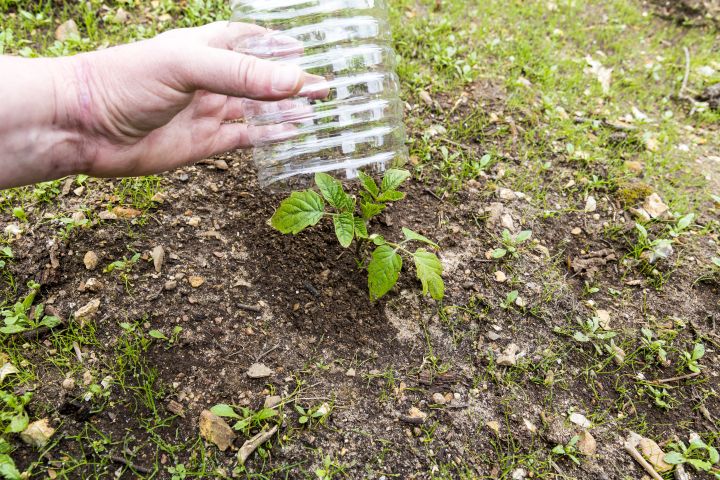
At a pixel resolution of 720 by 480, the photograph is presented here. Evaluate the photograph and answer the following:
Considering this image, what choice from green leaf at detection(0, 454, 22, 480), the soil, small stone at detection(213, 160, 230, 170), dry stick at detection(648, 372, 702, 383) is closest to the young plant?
the soil

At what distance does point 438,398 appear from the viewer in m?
2.02

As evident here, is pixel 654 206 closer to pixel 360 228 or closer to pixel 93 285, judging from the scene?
pixel 360 228

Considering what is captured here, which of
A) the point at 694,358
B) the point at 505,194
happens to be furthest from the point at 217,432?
the point at 694,358

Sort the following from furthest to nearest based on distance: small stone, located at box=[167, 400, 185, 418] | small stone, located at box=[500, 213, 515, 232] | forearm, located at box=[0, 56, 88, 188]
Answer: small stone, located at box=[500, 213, 515, 232], small stone, located at box=[167, 400, 185, 418], forearm, located at box=[0, 56, 88, 188]

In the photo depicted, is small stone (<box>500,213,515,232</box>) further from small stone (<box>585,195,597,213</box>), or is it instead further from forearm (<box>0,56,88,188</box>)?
forearm (<box>0,56,88,188</box>)

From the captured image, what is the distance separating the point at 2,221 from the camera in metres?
2.36

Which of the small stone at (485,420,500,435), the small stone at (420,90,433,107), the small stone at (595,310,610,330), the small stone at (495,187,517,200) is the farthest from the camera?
the small stone at (420,90,433,107)

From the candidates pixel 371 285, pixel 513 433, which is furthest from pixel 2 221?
pixel 513 433

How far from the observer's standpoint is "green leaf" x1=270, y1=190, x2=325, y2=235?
2.03 metres

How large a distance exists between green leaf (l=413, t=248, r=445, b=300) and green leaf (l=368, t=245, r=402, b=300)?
0.30 ft

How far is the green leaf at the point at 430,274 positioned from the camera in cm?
201

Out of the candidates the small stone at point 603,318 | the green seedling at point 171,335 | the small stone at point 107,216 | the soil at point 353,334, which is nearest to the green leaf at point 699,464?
the soil at point 353,334

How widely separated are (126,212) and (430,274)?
4.96ft

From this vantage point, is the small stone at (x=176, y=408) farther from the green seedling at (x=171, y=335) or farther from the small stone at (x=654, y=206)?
the small stone at (x=654, y=206)
